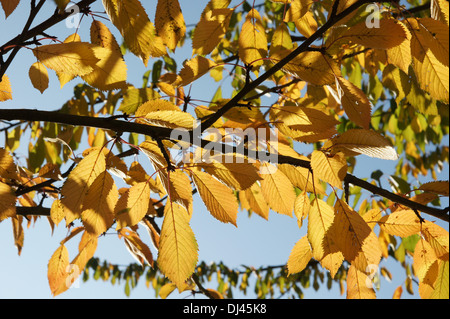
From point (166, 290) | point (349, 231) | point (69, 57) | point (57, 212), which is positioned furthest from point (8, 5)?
point (166, 290)

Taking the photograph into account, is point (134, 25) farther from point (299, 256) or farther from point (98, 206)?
point (299, 256)

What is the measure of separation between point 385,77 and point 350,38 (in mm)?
529

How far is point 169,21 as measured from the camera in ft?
1.92

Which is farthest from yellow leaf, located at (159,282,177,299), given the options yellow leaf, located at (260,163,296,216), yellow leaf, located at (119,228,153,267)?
yellow leaf, located at (260,163,296,216)

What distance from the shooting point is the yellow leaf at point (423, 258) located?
67cm

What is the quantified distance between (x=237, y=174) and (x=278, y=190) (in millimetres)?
137

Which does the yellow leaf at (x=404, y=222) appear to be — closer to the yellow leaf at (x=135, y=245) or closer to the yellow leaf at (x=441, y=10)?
the yellow leaf at (x=441, y=10)

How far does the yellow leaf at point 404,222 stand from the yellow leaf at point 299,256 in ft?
0.52

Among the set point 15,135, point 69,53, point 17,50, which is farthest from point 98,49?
point 15,135

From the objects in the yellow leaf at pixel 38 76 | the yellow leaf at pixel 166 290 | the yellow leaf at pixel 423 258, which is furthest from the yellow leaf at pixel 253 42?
the yellow leaf at pixel 166 290

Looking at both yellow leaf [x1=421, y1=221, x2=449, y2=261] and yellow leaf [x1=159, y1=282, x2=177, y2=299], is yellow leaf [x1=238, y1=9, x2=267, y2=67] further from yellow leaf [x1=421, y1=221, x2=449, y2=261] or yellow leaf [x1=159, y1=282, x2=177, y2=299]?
yellow leaf [x1=159, y1=282, x2=177, y2=299]

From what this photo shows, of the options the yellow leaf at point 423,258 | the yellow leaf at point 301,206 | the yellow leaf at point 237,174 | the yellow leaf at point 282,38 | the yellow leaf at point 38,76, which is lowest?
the yellow leaf at point 423,258

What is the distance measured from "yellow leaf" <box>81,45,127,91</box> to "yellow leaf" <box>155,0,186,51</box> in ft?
0.34

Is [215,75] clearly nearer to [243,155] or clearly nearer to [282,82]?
[282,82]
